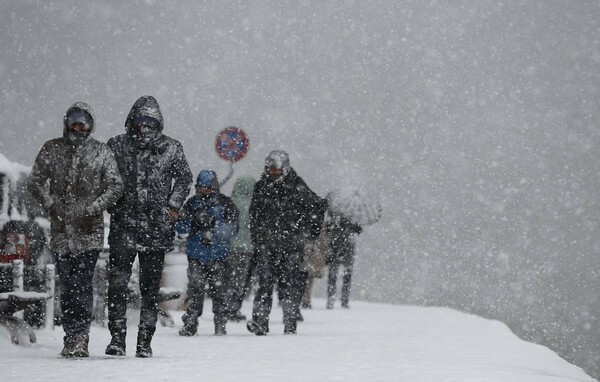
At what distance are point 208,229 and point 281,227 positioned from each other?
2.46ft

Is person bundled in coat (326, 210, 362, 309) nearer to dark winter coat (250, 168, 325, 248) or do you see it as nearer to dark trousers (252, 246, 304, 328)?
dark trousers (252, 246, 304, 328)

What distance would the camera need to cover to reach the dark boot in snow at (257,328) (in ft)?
40.5

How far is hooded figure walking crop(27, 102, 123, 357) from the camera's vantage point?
875cm

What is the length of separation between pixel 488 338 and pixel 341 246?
24.3 feet

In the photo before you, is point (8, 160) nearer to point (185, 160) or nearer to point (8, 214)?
point (8, 214)

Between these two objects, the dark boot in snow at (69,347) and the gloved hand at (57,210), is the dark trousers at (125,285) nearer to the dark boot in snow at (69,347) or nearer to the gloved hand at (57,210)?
the dark boot in snow at (69,347)

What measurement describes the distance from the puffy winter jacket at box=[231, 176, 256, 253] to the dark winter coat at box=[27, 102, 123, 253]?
6501 millimetres

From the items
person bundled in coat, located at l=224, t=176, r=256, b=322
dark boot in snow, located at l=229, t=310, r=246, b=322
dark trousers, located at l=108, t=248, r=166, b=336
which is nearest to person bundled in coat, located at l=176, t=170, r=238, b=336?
person bundled in coat, located at l=224, t=176, r=256, b=322

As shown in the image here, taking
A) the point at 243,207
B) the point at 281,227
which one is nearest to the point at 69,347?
the point at 281,227

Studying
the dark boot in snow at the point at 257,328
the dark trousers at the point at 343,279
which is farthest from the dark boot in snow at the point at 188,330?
the dark trousers at the point at 343,279

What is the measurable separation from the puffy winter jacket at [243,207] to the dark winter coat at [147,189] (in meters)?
6.18

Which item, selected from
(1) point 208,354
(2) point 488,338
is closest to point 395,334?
(2) point 488,338

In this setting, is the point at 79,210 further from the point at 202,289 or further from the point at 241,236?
the point at 241,236

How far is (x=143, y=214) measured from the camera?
8977 millimetres
